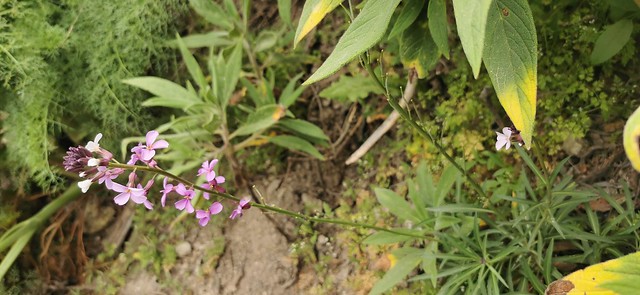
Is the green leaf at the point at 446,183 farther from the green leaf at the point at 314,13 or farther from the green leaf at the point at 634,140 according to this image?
the green leaf at the point at 634,140

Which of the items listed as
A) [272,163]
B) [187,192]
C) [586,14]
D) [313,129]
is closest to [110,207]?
[272,163]

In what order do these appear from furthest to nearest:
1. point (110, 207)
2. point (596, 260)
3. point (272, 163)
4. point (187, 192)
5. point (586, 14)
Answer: point (110, 207) < point (272, 163) < point (586, 14) < point (596, 260) < point (187, 192)

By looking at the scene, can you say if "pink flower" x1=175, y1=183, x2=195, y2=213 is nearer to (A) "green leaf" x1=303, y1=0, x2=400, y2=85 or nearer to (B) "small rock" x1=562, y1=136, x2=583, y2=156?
(A) "green leaf" x1=303, y1=0, x2=400, y2=85

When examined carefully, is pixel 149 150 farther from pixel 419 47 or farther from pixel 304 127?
pixel 304 127

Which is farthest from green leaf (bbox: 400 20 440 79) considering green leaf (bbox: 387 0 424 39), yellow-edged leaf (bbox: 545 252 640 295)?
yellow-edged leaf (bbox: 545 252 640 295)

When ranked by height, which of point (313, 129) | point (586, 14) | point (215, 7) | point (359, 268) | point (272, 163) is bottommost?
point (359, 268)

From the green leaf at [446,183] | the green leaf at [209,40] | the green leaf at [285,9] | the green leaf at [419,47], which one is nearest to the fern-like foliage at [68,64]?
the green leaf at [209,40]

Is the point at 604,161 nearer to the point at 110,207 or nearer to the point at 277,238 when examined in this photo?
the point at 277,238
